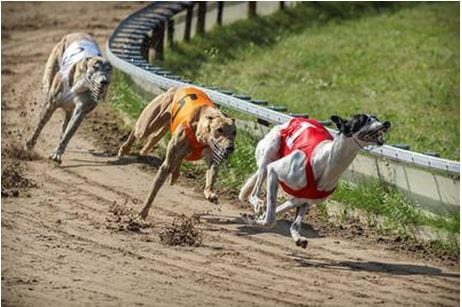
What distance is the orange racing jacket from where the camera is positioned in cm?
1012

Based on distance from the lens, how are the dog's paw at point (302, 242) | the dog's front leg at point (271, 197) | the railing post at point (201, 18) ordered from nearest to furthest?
the dog's paw at point (302, 242), the dog's front leg at point (271, 197), the railing post at point (201, 18)

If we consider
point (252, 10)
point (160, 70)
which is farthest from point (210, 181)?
point (252, 10)

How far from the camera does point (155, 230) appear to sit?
10172mm

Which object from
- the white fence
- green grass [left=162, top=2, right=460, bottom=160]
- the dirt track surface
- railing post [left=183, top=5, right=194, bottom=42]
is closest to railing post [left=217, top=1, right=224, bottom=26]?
green grass [left=162, top=2, right=460, bottom=160]

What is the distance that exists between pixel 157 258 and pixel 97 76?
3.35 meters

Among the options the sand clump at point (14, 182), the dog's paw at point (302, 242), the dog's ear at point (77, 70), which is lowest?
the sand clump at point (14, 182)

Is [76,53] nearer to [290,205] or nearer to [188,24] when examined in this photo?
[290,205]

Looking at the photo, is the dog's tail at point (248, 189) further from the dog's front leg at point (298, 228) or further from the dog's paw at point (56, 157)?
the dog's paw at point (56, 157)

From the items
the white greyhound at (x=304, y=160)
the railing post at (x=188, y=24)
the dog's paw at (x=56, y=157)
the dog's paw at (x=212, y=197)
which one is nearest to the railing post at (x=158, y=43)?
the railing post at (x=188, y=24)

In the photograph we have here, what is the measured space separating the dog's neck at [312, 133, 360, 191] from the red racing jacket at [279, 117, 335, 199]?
0.05 m

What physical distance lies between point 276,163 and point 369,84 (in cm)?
846

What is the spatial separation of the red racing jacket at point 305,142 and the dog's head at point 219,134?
1.34 feet

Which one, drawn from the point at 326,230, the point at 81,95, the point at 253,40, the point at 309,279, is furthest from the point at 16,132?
the point at 253,40

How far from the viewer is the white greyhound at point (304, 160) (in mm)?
8878
